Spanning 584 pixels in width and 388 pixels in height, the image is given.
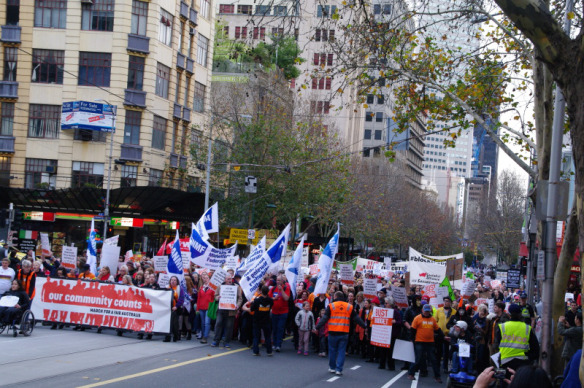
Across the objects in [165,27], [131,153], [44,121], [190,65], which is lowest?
[131,153]

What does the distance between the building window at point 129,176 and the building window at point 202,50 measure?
34.9 ft

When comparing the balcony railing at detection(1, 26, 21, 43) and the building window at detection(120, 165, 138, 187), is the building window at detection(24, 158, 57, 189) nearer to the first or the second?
the building window at detection(120, 165, 138, 187)

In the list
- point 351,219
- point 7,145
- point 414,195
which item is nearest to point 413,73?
point 7,145

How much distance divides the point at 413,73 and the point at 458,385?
8983mm

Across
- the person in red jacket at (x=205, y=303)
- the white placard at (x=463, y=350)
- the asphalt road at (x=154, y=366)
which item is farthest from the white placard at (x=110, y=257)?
the white placard at (x=463, y=350)

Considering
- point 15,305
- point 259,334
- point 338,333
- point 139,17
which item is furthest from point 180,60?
point 338,333

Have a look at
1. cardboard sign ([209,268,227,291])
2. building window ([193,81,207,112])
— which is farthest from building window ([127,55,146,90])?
cardboard sign ([209,268,227,291])

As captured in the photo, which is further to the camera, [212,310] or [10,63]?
[10,63]

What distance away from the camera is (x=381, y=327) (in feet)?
54.1

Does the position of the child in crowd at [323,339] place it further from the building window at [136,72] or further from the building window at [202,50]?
the building window at [202,50]

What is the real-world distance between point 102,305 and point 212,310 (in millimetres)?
2635

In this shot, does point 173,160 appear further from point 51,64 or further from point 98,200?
point 51,64

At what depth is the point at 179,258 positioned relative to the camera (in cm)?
1895

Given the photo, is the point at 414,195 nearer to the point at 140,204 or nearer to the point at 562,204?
the point at 140,204
